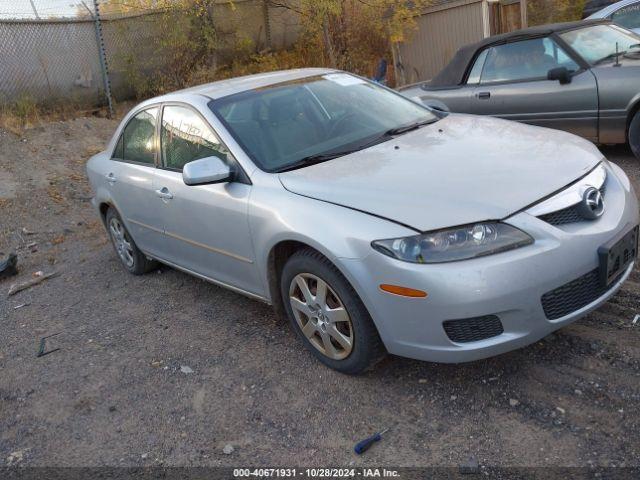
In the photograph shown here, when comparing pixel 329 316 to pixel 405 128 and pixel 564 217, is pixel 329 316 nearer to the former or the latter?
pixel 564 217

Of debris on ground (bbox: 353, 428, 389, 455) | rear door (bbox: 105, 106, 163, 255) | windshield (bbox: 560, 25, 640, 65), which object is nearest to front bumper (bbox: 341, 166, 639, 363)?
debris on ground (bbox: 353, 428, 389, 455)

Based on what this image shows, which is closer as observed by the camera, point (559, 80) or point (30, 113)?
point (559, 80)

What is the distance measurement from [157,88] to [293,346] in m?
10.3

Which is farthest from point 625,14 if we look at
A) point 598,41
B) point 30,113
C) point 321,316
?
point 30,113

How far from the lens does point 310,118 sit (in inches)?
173

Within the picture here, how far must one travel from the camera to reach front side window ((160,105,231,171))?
4316mm

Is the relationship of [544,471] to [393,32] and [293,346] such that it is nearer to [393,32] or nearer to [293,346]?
[293,346]

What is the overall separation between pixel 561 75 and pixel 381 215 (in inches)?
174

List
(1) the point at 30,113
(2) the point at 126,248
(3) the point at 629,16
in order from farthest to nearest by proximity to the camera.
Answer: (1) the point at 30,113 → (3) the point at 629,16 → (2) the point at 126,248

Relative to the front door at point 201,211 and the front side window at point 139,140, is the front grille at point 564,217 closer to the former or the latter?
the front door at point 201,211

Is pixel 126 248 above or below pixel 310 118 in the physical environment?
below

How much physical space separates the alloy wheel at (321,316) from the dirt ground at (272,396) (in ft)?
0.61

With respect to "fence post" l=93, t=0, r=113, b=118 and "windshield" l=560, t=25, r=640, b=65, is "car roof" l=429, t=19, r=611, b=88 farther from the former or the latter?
"fence post" l=93, t=0, r=113, b=118

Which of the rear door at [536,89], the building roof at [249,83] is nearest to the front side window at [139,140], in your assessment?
the building roof at [249,83]
